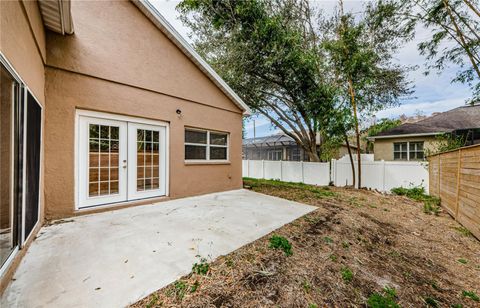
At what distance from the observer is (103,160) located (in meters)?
4.61

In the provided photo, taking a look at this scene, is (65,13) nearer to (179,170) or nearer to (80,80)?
(80,80)

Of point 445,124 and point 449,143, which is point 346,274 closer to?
point 449,143

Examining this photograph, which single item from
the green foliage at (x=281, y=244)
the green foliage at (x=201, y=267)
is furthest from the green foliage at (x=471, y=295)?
the green foliage at (x=201, y=267)

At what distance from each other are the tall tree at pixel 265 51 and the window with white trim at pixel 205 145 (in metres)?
3.38

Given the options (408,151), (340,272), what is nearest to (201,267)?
(340,272)

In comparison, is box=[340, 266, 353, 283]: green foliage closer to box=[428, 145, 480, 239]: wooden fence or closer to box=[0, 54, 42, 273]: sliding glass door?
box=[428, 145, 480, 239]: wooden fence

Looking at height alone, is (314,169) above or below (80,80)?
below

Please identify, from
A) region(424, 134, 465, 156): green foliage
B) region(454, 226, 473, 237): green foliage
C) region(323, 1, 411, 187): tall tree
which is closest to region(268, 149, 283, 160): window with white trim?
region(323, 1, 411, 187): tall tree

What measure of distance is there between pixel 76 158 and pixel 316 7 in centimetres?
1250

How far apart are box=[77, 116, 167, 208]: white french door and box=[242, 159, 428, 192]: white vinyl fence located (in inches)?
337

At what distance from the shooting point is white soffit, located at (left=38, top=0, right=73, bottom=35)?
3318 mm

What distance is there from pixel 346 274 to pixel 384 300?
46 cm

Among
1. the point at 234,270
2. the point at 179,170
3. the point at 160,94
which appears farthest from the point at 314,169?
the point at 234,270

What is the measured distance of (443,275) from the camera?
295cm
